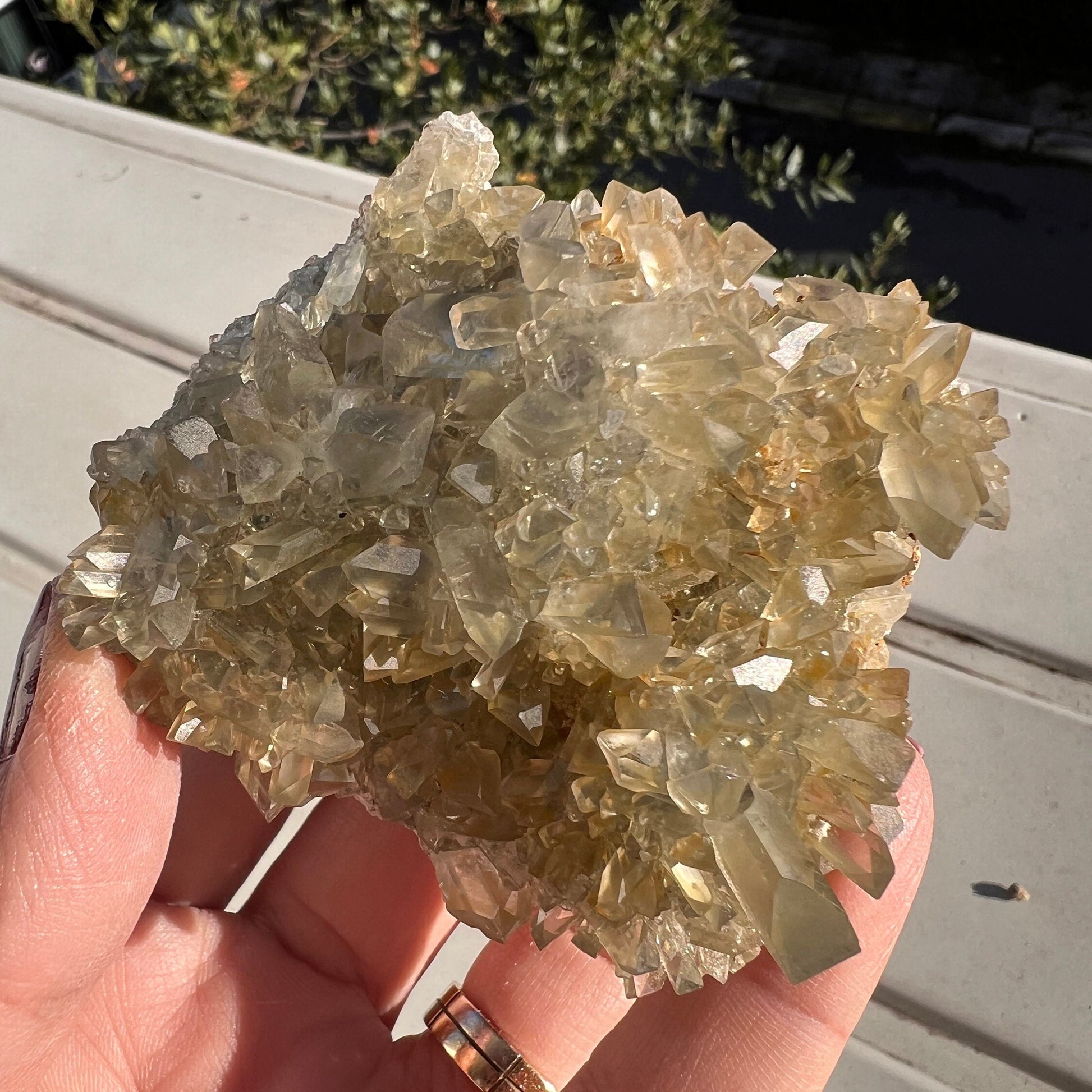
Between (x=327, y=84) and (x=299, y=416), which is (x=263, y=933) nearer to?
(x=299, y=416)

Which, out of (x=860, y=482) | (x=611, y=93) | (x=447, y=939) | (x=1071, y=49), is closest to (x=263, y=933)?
(x=447, y=939)

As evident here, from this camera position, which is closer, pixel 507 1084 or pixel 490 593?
pixel 490 593

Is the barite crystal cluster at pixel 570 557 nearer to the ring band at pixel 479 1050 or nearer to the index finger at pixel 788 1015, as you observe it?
the index finger at pixel 788 1015

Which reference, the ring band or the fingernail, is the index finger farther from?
the fingernail

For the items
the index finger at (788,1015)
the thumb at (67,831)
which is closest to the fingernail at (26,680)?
the thumb at (67,831)

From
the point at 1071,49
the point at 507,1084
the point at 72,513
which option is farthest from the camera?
the point at 1071,49

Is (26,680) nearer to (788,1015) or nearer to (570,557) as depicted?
(570,557)

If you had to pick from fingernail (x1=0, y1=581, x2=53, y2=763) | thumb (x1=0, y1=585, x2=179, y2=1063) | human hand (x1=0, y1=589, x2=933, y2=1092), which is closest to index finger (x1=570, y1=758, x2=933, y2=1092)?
human hand (x1=0, y1=589, x2=933, y2=1092)
